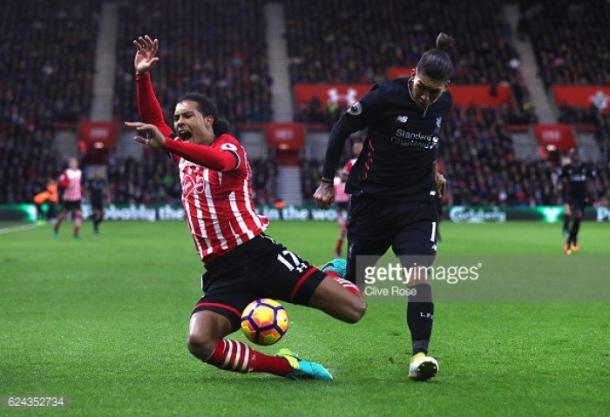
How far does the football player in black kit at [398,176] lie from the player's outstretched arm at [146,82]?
4.28 ft

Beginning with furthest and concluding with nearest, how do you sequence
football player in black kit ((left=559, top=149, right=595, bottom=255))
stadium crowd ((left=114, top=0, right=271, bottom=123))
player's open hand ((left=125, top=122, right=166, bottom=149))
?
1. stadium crowd ((left=114, top=0, right=271, bottom=123))
2. football player in black kit ((left=559, top=149, right=595, bottom=255))
3. player's open hand ((left=125, top=122, right=166, bottom=149))

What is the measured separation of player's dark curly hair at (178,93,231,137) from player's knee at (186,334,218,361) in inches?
56.3

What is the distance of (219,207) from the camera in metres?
6.94

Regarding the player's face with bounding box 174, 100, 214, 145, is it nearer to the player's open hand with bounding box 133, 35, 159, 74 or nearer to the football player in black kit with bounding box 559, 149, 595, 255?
the player's open hand with bounding box 133, 35, 159, 74

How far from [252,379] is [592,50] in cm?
5081

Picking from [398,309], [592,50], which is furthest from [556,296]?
[592,50]

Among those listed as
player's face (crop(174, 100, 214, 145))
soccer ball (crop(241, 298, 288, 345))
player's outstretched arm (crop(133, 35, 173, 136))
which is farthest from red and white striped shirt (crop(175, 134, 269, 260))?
player's outstretched arm (crop(133, 35, 173, 136))

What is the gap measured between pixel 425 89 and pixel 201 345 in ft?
7.88

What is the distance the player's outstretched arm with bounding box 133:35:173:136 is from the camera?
7371 millimetres

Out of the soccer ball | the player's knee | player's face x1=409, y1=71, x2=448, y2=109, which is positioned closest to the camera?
the player's knee

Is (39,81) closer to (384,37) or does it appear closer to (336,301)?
(384,37)

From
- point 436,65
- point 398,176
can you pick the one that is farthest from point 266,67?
point 436,65

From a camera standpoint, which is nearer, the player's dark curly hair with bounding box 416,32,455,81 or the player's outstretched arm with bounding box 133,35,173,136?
the player's dark curly hair with bounding box 416,32,455,81

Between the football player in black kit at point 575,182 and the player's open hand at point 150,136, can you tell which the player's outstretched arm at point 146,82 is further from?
the football player in black kit at point 575,182
